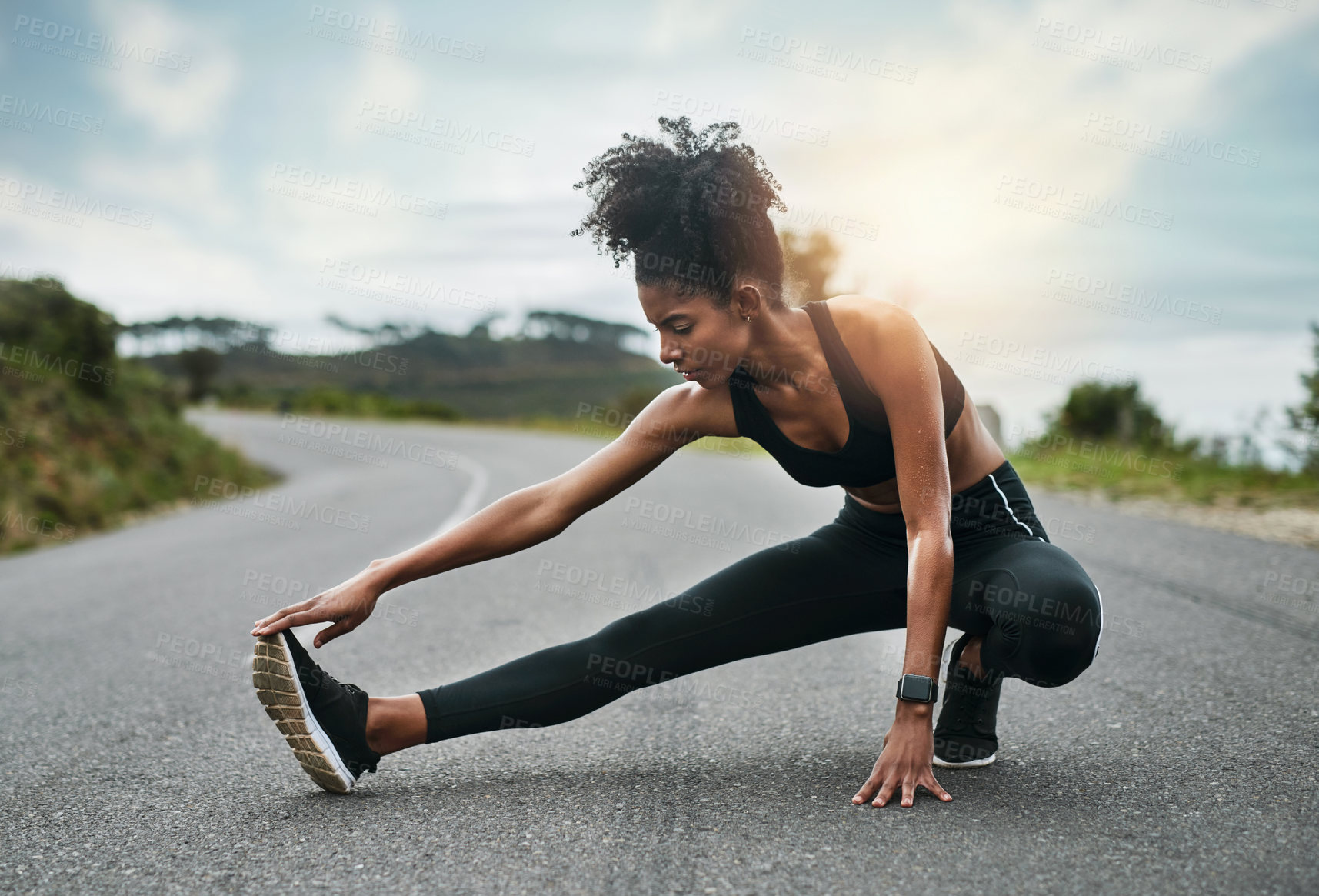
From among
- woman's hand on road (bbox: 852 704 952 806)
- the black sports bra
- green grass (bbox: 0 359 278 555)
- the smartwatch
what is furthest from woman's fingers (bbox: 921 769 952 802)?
green grass (bbox: 0 359 278 555)

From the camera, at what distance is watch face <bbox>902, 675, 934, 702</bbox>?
89.4 inches

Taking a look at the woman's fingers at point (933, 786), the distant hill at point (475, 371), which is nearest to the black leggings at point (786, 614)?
the woman's fingers at point (933, 786)

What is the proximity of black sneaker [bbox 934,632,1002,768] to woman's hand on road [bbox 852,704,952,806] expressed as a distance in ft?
1.19

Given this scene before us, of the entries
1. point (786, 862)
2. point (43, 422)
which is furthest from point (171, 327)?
point (786, 862)

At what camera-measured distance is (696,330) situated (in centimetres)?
240

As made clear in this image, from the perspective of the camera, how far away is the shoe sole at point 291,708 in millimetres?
2426

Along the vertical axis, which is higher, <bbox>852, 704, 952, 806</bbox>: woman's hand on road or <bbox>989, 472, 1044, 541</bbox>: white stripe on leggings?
<bbox>989, 472, 1044, 541</bbox>: white stripe on leggings

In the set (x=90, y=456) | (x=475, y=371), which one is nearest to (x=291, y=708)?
(x=90, y=456)

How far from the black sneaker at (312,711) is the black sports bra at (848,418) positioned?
50.4 inches

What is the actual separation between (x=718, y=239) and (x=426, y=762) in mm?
1661

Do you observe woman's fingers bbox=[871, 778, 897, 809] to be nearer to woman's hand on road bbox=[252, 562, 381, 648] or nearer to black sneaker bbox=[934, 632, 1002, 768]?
black sneaker bbox=[934, 632, 1002, 768]

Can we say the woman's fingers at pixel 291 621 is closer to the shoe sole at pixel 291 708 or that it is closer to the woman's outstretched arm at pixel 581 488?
the shoe sole at pixel 291 708

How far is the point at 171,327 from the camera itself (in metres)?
51.7

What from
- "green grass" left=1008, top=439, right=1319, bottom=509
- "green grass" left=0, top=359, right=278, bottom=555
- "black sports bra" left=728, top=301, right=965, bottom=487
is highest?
"black sports bra" left=728, top=301, right=965, bottom=487
